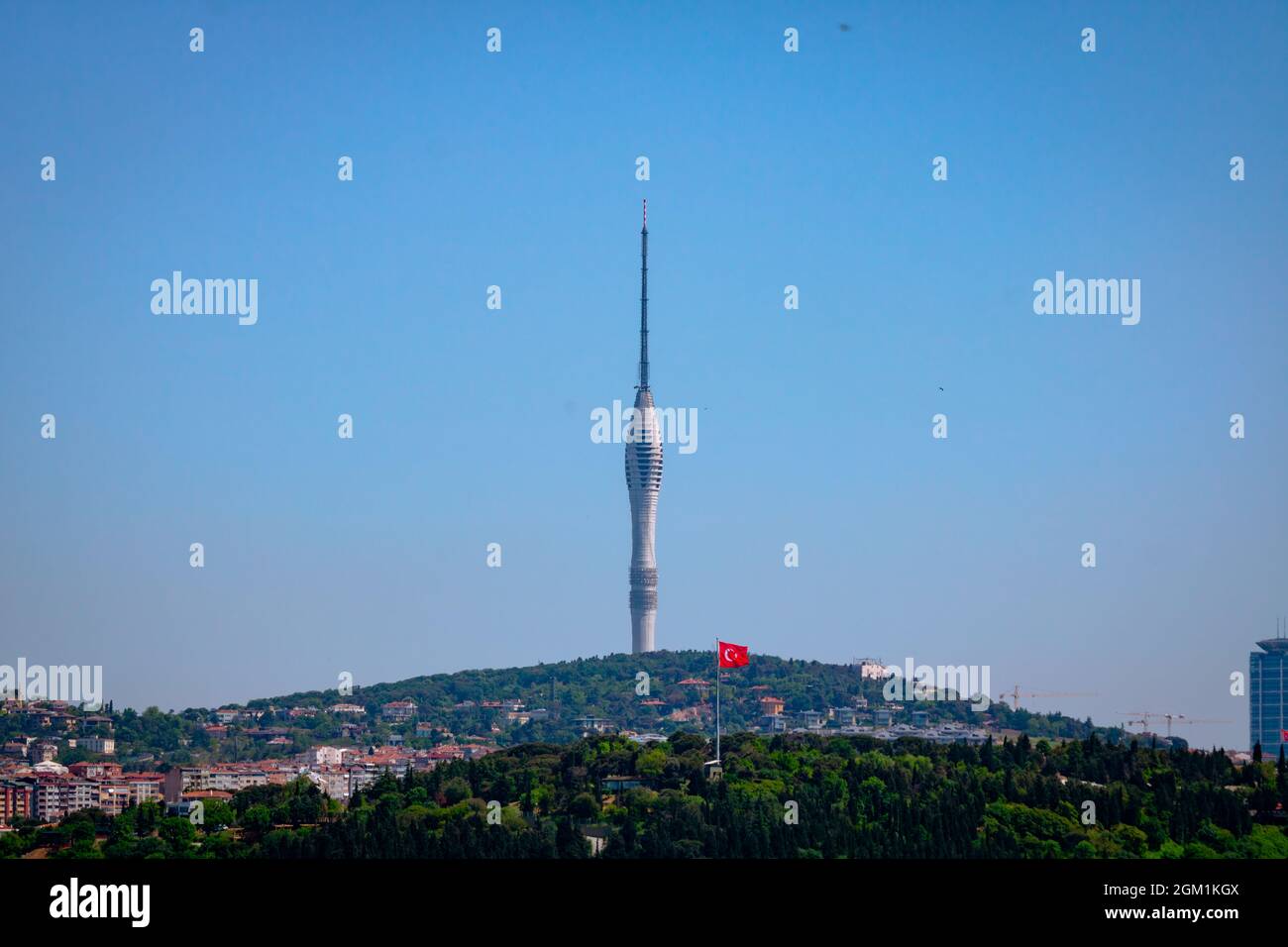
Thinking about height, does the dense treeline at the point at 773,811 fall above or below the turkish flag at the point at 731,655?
below

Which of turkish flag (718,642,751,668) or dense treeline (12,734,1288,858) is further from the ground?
turkish flag (718,642,751,668)
